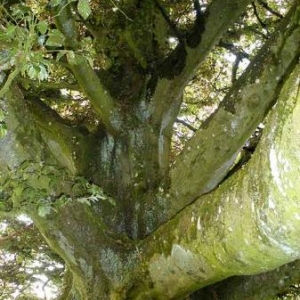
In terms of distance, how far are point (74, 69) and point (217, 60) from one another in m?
3.18

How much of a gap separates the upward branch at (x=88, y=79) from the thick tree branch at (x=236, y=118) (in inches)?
30.0

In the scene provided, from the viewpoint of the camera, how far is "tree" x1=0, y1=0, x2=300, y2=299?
1.56 metres

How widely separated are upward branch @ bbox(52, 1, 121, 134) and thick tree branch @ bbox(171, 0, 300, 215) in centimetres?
76

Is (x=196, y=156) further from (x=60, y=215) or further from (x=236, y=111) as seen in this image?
(x=60, y=215)

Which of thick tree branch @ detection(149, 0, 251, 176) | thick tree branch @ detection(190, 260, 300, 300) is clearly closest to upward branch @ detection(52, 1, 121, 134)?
thick tree branch @ detection(149, 0, 251, 176)

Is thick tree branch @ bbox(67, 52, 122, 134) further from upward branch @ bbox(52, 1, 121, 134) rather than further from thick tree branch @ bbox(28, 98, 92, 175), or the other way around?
thick tree branch @ bbox(28, 98, 92, 175)

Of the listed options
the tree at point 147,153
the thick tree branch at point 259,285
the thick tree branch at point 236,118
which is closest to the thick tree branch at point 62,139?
the tree at point 147,153

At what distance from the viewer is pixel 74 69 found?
307cm

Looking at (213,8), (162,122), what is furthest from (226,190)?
(213,8)

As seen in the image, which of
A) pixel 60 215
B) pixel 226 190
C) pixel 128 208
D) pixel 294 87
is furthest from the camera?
pixel 128 208

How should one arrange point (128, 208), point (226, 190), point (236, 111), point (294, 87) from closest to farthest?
point (294, 87) → point (226, 190) → point (236, 111) → point (128, 208)

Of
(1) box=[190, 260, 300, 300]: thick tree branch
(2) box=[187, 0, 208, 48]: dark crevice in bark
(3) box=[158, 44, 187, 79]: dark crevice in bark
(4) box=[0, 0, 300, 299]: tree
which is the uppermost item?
(2) box=[187, 0, 208, 48]: dark crevice in bark

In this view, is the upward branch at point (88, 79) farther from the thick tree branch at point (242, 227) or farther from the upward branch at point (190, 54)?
the thick tree branch at point (242, 227)

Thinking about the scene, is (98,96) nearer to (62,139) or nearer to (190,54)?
(62,139)
